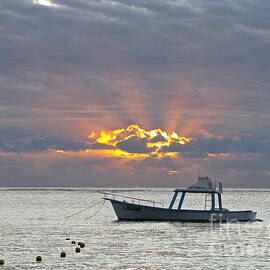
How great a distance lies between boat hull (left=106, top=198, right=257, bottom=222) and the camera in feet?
350

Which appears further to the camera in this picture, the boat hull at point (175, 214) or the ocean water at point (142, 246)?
the boat hull at point (175, 214)

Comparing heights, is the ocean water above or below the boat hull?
below

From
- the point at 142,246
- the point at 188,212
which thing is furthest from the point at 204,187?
the point at 142,246

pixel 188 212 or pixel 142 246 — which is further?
pixel 188 212

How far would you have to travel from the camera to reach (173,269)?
191 ft

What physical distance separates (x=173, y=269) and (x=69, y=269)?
9.07 metres

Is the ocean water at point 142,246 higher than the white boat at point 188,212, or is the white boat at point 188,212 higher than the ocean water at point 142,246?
the white boat at point 188,212

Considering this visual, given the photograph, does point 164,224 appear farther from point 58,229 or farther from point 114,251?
point 114,251

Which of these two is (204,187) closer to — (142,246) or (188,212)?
(188,212)

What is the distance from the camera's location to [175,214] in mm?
106562

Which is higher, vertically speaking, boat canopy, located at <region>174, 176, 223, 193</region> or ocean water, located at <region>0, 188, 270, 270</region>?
boat canopy, located at <region>174, 176, 223, 193</region>

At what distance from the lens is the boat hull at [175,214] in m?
107

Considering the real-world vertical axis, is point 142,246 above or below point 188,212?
below

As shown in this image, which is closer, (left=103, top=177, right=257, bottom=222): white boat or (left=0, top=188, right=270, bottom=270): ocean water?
(left=0, top=188, right=270, bottom=270): ocean water
